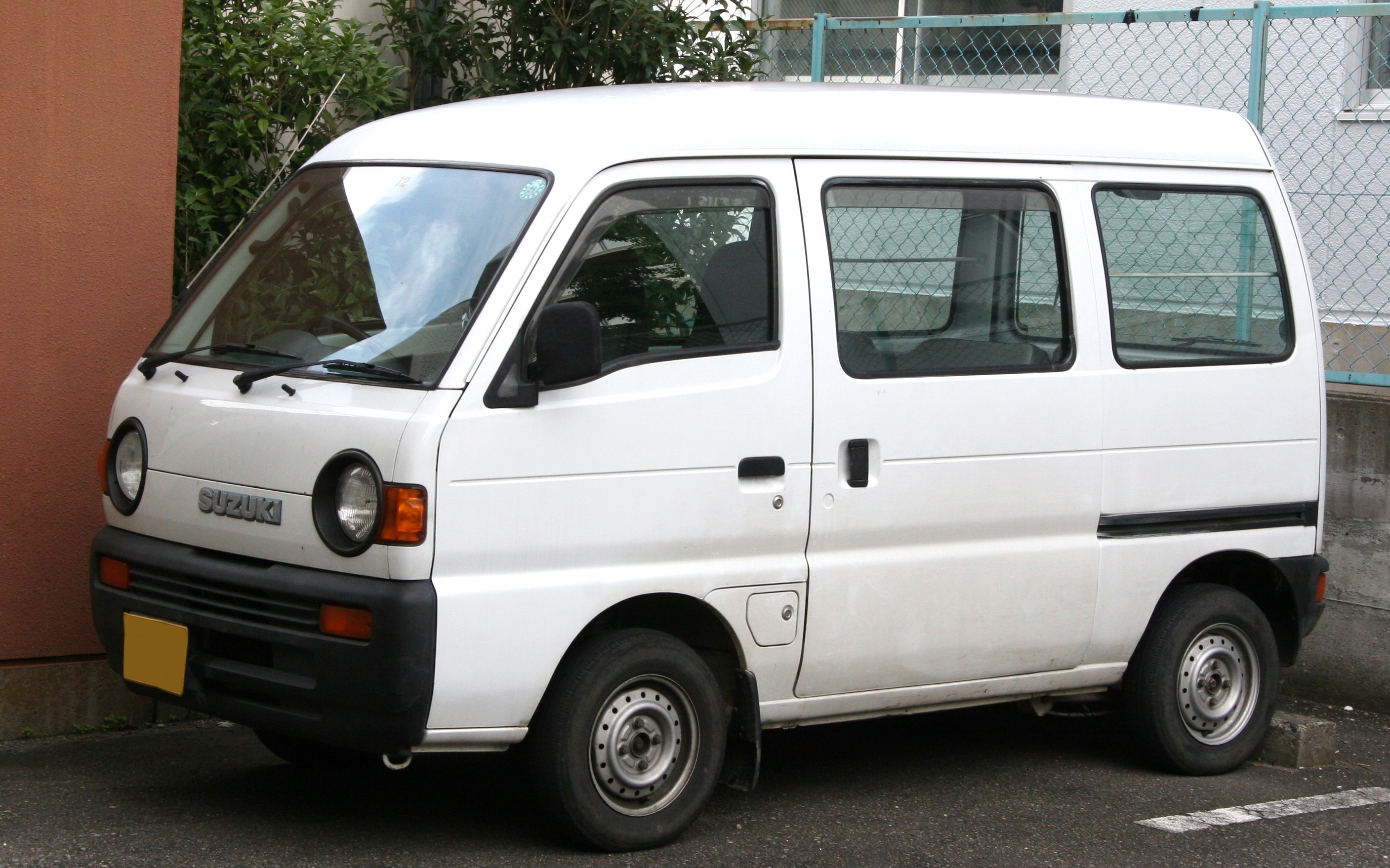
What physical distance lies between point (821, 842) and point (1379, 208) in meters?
Answer: 4.76

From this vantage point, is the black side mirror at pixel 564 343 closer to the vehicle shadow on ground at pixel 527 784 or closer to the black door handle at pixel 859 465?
the black door handle at pixel 859 465

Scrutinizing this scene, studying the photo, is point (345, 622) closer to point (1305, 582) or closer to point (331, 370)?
point (331, 370)

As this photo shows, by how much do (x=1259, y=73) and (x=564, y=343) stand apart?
14.4 feet

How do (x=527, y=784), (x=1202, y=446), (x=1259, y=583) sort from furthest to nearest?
(x=1259, y=583), (x=1202, y=446), (x=527, y=784)

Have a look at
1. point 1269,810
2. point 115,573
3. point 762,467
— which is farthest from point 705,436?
point 1269,810

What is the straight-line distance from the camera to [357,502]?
4.36 m

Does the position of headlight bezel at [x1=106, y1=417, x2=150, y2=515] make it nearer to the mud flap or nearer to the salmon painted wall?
the salmon painted wall

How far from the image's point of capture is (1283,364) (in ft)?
19.6

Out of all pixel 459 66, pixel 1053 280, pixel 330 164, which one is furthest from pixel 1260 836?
pixel 459 66

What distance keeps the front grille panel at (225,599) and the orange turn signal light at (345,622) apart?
0.03 metres

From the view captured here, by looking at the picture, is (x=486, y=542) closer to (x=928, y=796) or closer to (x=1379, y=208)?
(x=928, y=796)

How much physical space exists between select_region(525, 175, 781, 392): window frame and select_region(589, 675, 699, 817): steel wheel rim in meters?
0.90

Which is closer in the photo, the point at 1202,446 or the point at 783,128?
the point at 783,128

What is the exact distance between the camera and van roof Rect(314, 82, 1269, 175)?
480cm
